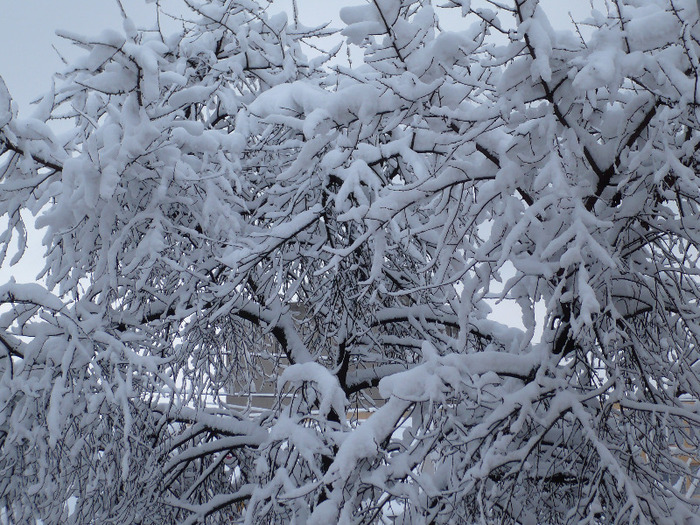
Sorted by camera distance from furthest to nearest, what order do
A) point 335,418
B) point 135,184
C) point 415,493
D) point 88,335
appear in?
point 335,418
point 135,184
point 88,335
point 415,493

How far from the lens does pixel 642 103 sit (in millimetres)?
2650

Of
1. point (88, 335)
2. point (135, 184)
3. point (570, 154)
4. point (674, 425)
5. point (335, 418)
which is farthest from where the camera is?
point (335, 418)

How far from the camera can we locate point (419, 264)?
4648 mm

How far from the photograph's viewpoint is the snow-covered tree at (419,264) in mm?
2467

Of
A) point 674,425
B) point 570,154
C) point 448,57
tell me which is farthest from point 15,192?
point 674,425

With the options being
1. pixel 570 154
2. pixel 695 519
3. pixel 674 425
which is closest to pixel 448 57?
pixel 570 154

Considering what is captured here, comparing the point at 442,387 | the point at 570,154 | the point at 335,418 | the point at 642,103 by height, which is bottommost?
the point at 335,418

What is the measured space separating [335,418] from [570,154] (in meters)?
Answer: 3.07

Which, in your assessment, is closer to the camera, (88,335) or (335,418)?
(88,335)

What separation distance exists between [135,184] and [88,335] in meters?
0.93

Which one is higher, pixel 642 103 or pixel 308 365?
pixel 642 103

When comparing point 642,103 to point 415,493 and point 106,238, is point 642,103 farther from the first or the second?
point 106,238

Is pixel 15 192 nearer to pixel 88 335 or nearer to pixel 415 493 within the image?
pixel 88 335

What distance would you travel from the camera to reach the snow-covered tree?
2467 mm
